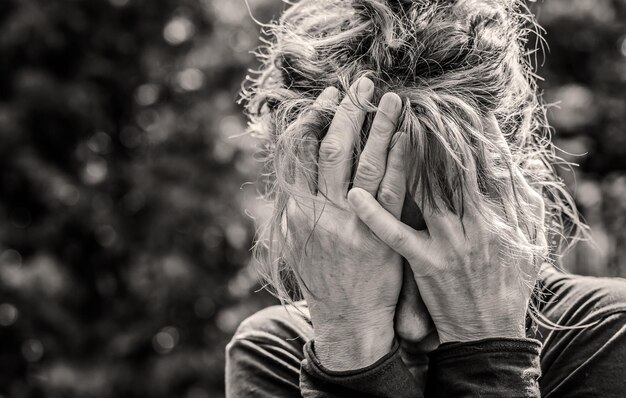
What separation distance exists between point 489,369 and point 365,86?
61 cm

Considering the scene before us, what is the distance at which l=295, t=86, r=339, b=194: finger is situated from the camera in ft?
4.38

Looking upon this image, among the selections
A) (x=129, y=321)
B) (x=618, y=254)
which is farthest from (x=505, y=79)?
(x=618, y=254)

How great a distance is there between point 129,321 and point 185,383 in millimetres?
602

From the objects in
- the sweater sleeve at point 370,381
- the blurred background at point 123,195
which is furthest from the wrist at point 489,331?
the blurred background at point 123,195

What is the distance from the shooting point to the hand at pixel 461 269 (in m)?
1.27

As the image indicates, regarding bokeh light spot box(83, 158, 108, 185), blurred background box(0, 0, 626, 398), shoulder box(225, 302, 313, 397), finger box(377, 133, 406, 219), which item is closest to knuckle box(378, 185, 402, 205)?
finger box(377, 133, 406, 219)

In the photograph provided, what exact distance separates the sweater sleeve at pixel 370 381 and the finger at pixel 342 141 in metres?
0.35

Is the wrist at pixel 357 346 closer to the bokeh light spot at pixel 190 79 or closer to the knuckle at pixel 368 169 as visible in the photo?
the knuckle at pixel 368 169

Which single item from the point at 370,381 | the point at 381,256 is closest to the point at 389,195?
the point at 381,256

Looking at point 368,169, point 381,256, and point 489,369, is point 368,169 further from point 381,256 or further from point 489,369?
point 489,369

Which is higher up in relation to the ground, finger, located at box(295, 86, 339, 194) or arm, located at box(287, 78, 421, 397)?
finger, located at box(295, 86, 339, 194)

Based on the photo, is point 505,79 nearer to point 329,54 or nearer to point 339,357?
point 329,54

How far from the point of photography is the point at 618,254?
5.45 metres

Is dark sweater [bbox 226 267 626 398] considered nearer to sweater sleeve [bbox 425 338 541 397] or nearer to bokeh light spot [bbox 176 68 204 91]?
sweater sleeve [bbox 425 338 541 397]
